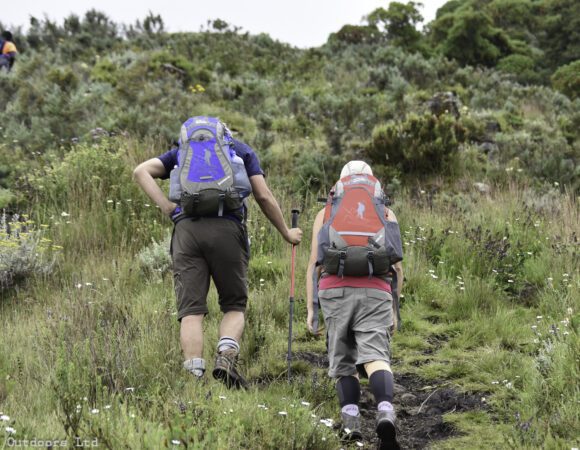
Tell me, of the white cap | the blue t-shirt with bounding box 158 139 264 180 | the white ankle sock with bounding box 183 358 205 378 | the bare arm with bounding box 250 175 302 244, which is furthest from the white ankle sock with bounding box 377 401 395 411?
the blue t-shirt with bounding box 158 139 264 180

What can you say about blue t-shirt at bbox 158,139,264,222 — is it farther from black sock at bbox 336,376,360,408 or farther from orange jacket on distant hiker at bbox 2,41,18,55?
Answer: orange jacket on distant hiker at bbox 2,41,18,55

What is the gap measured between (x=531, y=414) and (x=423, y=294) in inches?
111

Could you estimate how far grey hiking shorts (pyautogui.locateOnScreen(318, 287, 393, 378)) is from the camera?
4125mm

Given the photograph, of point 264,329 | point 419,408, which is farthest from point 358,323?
point 264,329

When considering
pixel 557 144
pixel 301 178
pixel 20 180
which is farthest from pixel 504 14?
pixel 20 180

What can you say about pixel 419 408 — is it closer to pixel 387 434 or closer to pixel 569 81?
pixel 387 434

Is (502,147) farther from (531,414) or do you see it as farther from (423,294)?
(531,414)

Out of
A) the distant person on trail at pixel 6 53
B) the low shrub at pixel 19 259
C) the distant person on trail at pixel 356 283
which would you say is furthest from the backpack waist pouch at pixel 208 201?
the distant person on trail at pixel 6 53

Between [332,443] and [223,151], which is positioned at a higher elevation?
[223,151]

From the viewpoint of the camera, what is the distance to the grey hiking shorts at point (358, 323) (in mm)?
4125

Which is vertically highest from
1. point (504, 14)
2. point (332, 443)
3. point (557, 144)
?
point (504, 14)

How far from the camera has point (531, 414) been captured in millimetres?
4117

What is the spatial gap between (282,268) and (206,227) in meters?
2.78

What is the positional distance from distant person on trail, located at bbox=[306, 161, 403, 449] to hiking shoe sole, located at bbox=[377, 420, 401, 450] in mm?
199
